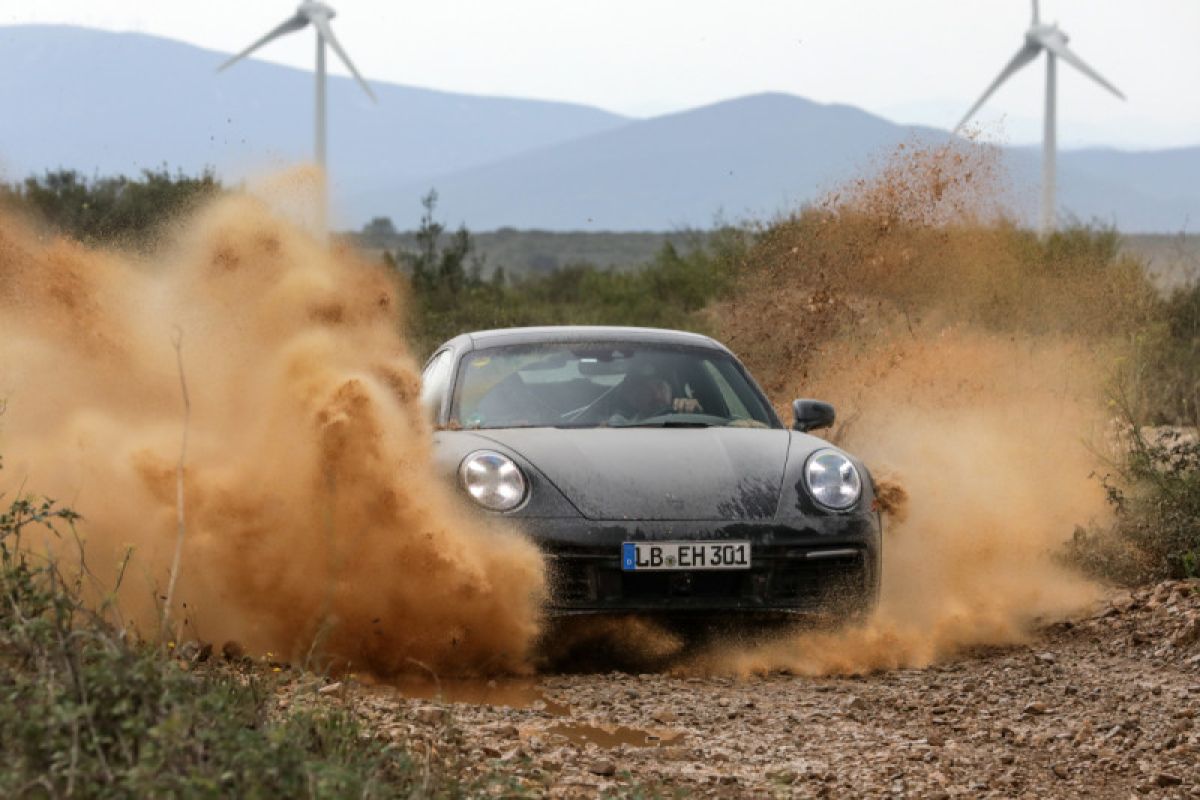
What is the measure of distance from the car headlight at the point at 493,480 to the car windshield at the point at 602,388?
74cm

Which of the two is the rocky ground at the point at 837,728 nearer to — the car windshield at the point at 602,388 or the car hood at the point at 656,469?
the car hood at the point at 656,469

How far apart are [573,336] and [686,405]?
68 centimetres

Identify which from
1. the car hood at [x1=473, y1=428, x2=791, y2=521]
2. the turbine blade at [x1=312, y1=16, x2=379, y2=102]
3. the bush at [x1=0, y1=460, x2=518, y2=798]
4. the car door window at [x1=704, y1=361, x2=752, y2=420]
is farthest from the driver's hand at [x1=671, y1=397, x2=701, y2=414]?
the turbine blade at [x1=312, y1=16, x2=379, y2=102]

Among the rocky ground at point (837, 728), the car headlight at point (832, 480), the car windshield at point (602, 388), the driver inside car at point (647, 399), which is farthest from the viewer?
the driver inside car at point (647, 399)

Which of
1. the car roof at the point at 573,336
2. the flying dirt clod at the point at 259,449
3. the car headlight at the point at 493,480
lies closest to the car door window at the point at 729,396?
the car roof at the point at 573,336

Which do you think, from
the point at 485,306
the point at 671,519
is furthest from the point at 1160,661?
the point at 485,306

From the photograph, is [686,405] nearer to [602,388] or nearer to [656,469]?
[602,388]

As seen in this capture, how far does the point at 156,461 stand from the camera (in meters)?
8.18

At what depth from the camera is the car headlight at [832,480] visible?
8.05 m

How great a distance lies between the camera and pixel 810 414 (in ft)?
29.8

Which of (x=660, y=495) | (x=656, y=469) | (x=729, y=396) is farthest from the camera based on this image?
(x=729, y=396)

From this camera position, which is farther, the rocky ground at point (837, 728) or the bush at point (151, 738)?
the rocky ground at point (837, 728)

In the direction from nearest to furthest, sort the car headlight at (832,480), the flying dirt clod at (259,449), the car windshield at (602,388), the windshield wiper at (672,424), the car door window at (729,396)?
the flying dirt clod at (259,449)
the car headlight at (832,480)
the windshield wiper at (672,424)
the car windshield at (602,388)
the car door window at (729,396)

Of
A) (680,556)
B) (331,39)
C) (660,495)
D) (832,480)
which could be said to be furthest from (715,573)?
(331,39)
